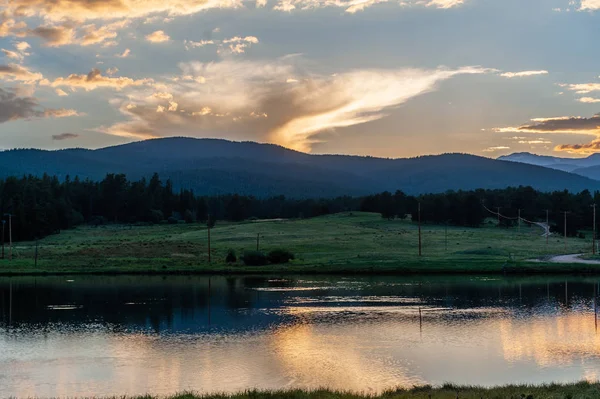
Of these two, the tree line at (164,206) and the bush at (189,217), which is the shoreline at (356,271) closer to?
the tree line at (164,206)

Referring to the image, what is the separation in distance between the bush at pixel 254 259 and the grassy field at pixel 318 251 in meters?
2.22

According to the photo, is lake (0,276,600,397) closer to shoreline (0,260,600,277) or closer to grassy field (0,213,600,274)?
shoreline (0,260,600,277)

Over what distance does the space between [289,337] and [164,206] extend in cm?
16244

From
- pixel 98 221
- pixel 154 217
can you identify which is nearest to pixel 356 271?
pixel 154 217

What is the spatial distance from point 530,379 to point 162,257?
7152 cm

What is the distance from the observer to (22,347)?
34.6 meters

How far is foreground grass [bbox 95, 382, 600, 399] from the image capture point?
21.3 m

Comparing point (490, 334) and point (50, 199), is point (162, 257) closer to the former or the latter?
point (490, 334)

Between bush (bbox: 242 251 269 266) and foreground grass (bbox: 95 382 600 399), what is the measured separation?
60954 mm

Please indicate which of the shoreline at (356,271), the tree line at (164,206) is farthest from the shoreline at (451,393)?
the tree line at (164,206)

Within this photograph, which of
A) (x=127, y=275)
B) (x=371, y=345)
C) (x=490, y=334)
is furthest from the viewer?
(x=127, y=275)

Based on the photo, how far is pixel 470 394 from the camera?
22656 millimetres

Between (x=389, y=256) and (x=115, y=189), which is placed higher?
(x=115, y=189)

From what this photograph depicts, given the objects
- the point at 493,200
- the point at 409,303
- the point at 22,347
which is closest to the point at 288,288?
the point at 409,303
